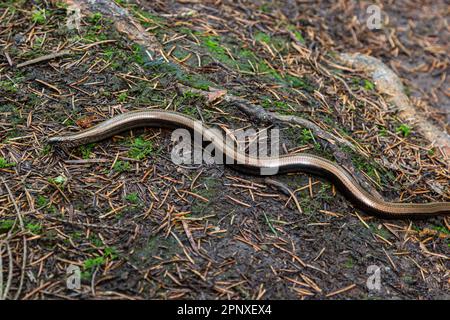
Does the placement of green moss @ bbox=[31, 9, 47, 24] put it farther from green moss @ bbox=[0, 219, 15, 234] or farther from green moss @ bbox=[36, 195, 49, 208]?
green moss @ bbox=[0, 219, 15, 234]

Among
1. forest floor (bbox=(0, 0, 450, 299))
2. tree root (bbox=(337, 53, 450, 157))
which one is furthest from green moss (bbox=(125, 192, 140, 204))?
tree root (bbox=(337, 53, 450, 157))

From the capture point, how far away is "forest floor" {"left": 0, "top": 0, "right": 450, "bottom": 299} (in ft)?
12.5

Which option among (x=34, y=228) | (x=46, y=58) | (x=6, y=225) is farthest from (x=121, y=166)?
(x=46, y=58)

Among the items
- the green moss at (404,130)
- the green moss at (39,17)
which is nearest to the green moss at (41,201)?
the green moss at (39,17)

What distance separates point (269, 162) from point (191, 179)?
0.83m

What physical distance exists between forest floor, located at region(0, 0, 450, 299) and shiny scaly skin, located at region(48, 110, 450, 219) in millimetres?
91

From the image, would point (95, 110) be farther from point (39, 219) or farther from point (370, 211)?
point (370, 211)

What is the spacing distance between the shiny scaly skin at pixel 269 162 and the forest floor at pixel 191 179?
9 cm

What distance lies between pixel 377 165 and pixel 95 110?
10.3 ft

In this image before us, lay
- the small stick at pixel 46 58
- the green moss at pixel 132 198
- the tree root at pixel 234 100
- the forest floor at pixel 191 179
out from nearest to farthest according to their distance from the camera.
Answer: the forest floor at pixel 191 179
the green moss at pixel 132 198
the tree root at pixel 234 100
the small stick at pixel 46 58

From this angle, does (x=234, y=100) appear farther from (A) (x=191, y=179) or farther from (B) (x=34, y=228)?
(B) (x=34, y=228)

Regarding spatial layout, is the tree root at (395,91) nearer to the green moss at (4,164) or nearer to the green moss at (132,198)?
the green moss at (132,198)

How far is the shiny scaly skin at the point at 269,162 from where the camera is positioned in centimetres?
464

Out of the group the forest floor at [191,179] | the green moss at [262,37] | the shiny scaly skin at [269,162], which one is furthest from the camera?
the green moss at [262,37]
